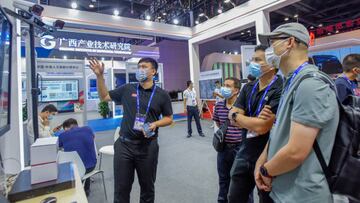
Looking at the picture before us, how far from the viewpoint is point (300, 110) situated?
90cm

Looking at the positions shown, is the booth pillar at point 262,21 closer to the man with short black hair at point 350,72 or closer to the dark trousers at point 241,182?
the man with short black hair at point 350,72

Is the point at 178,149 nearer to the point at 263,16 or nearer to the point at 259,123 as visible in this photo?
the point at 259,123

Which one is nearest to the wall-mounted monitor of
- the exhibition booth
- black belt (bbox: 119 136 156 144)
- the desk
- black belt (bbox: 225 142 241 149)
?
the exhibition booth

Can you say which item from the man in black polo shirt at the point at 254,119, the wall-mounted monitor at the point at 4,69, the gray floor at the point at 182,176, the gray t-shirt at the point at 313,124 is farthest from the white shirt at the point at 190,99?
the gray t-shirt at the point at 313,124

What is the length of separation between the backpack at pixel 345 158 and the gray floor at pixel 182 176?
1.82m

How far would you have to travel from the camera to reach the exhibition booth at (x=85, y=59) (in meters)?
2.18

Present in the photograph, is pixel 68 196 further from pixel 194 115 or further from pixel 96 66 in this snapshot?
pixel 194 115

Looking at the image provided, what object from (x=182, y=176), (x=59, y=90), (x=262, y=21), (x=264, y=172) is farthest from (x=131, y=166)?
(x=262, y=21)

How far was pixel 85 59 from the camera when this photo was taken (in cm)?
705

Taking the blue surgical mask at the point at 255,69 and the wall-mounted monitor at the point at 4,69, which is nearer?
the wall-mounted monitor at the point at 4,69

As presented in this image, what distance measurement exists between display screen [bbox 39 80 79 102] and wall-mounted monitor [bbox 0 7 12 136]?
288cm

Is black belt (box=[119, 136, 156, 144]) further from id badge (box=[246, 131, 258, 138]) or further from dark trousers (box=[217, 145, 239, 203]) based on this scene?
id badge (box=[246, 131, 258, 138])

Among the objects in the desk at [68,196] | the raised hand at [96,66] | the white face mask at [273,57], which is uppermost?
the raised hand at [96,66]

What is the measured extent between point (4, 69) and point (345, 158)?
2025mm
